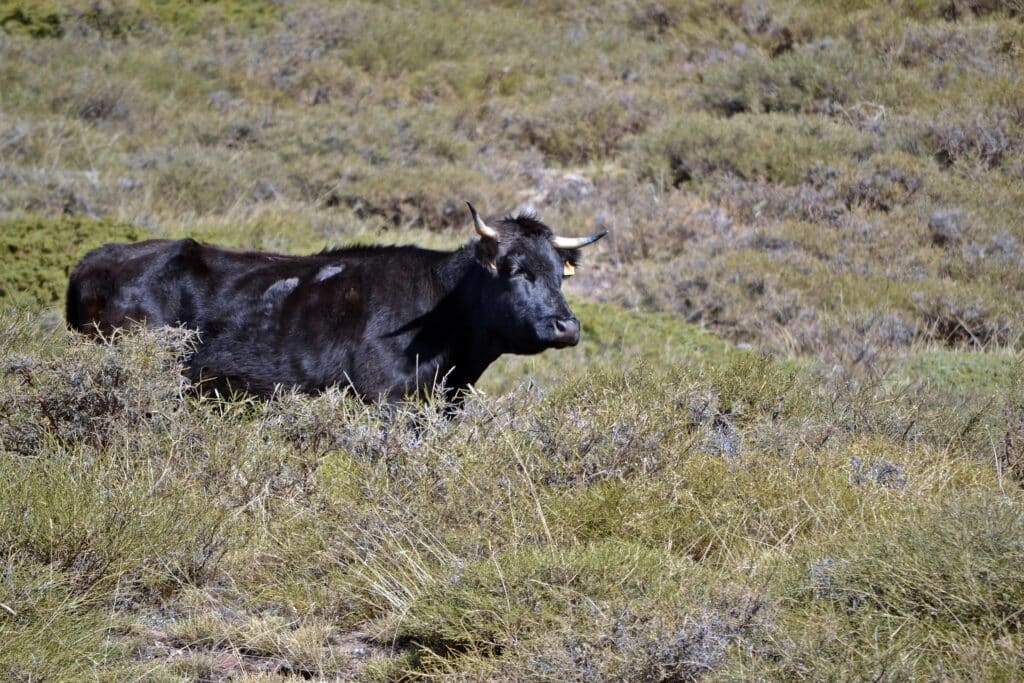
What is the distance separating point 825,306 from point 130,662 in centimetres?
972

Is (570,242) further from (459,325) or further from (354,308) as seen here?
(354,308)

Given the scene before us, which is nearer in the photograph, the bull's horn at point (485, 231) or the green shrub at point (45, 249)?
the bull's horn at point (485, 231)

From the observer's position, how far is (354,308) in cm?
823

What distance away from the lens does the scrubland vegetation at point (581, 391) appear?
440cm

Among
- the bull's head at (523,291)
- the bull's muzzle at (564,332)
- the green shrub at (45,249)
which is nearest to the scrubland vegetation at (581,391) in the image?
the green shrub at (45,249)

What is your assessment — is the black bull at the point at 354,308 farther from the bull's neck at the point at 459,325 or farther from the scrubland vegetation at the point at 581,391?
the scrubland vegetation at the point at 581,391

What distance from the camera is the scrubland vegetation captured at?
440 cm

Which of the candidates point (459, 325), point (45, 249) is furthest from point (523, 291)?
point (45, 249)

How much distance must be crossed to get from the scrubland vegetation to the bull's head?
1.23ft

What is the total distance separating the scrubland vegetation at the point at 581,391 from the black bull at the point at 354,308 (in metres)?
0.45

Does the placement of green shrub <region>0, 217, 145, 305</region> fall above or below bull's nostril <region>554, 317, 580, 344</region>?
below

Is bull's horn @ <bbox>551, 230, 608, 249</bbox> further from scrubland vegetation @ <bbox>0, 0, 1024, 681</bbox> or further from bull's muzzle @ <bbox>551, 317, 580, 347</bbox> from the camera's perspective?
scrubland vegetation @ <bbox>0, 0, 1024, 681</bbox>

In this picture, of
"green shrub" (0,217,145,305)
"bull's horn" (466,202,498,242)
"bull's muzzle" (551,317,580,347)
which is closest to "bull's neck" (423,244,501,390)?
"bull's horn" (466,202,498,242)

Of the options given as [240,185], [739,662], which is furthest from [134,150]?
[739,662]
